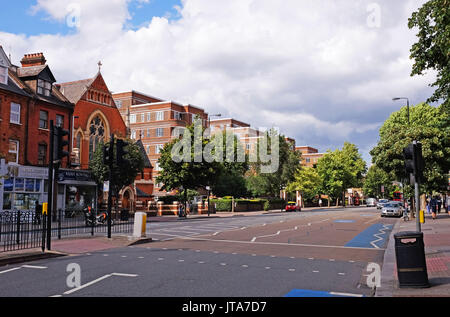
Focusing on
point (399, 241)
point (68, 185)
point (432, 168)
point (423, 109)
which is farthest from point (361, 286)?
point (423, 109)

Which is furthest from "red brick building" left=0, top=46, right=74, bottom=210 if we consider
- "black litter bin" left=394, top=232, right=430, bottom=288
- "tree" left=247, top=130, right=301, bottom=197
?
"tree" left=247, top=130, right=301, bottom=197

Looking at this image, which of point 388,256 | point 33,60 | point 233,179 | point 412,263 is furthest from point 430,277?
point 233,179

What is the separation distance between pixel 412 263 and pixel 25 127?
1265 inches

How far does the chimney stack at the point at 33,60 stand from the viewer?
3894 centimetres

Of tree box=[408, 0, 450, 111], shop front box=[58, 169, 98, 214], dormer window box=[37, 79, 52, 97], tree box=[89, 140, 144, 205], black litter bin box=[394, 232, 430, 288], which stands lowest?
black litter bin box=[394, 232, 430, 288]

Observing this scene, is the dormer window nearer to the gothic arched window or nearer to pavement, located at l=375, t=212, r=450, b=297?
the gothic arched window

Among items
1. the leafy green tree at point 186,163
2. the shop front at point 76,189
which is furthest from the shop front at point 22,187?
the leafy green tree at point 186,163

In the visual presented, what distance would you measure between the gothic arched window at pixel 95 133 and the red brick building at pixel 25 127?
20.9ft

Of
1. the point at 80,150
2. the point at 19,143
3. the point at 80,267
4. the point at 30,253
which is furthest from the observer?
the point at 80,150

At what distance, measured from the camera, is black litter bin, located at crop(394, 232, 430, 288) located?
8156 millimetres

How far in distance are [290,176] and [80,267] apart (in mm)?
65421

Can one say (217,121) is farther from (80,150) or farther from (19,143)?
(19,143)

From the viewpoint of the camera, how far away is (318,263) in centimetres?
1170

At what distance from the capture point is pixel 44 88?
35844 millimetres
